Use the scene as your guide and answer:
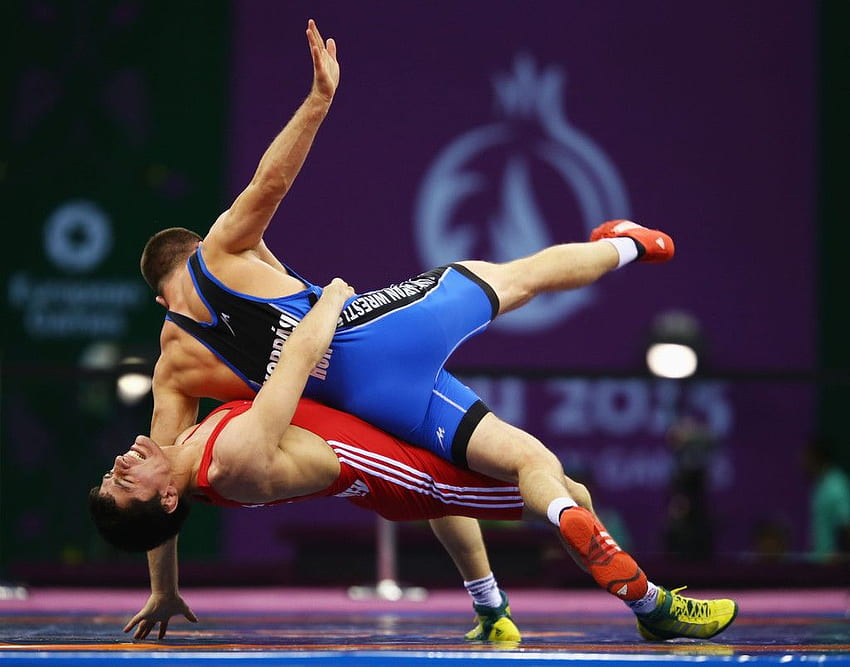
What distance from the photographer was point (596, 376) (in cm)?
472

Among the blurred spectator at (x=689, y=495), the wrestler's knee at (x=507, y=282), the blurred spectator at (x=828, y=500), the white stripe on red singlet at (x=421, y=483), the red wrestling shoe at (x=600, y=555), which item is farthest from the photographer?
the blurred spectator at (x=689, y=495)

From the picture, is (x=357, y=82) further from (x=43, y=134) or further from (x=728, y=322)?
(x=728, y=322)

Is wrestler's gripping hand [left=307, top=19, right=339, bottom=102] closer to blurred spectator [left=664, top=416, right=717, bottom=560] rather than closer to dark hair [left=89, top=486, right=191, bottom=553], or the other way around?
dark hair [left=89, top=486, right=191, bottom=553]

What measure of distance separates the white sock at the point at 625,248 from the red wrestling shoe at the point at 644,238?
0.08ft

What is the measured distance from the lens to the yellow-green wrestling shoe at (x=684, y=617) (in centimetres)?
258

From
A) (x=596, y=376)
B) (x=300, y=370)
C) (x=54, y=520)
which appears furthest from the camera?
(x=54, y=520)

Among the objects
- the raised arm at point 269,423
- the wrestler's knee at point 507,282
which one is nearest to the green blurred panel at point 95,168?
the wrestler's knee at point 507,282

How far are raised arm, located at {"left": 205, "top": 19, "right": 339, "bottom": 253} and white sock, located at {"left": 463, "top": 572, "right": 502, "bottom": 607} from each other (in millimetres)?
994

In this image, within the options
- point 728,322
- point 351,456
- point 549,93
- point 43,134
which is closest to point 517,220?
point 549,93

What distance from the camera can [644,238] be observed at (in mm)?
3238

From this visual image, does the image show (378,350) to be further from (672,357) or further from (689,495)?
(672,357)

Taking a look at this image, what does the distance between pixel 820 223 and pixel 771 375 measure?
368 cm

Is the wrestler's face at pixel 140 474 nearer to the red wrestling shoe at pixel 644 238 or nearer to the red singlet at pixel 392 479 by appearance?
the red singlet at pixel 392 479

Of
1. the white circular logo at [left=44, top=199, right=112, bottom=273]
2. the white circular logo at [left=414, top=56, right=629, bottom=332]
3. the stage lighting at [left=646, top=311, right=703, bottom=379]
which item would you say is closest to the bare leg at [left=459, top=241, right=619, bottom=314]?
the stage lighting at [left=646, top=311, right=703, bottom=379]
